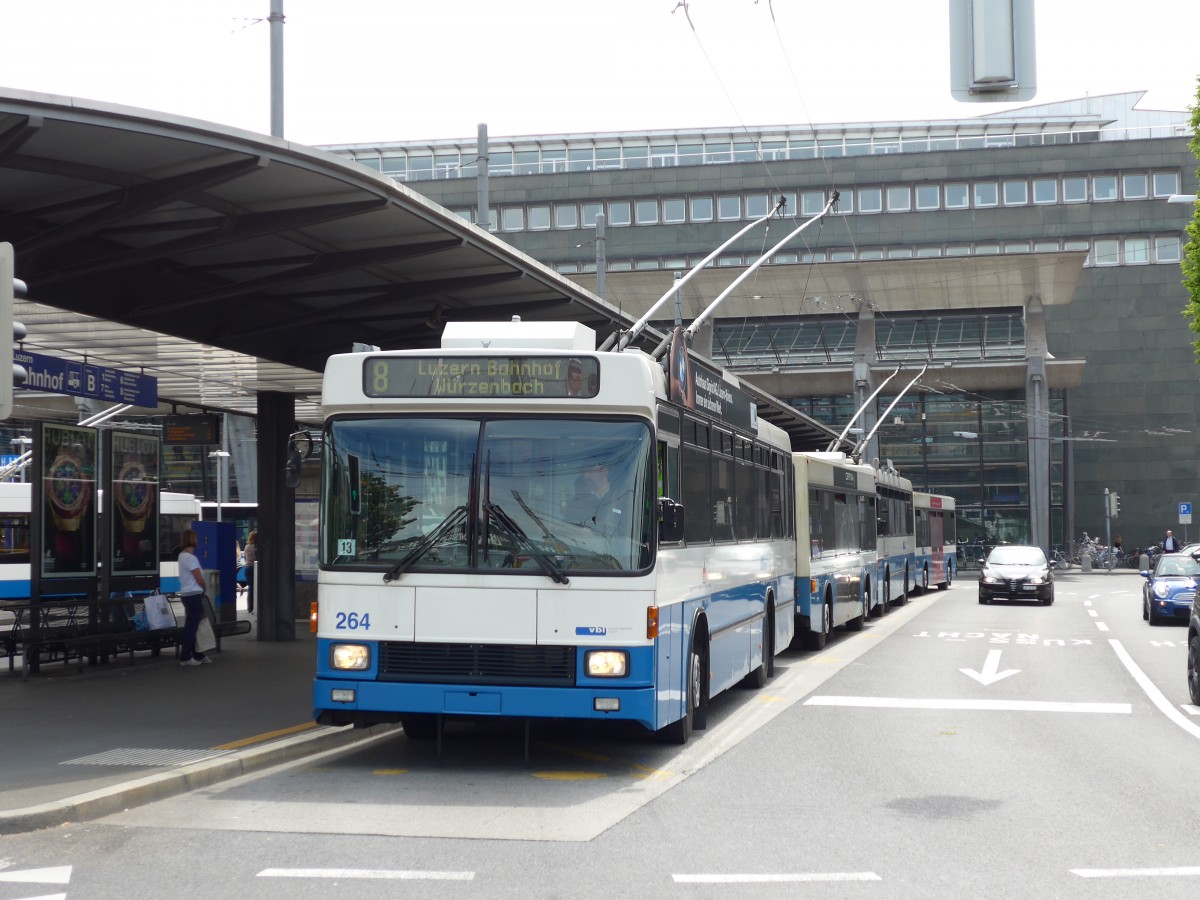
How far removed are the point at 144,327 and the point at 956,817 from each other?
1107cm

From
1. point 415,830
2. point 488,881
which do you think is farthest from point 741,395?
point 488,881

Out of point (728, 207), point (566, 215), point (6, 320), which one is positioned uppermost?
point (728, 207)

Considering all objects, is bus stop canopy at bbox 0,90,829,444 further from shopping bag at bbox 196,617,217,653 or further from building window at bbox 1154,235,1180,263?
building window at bbox 1154,235,1180,263

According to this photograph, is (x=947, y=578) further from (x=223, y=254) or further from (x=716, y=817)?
(x=716, y=817)

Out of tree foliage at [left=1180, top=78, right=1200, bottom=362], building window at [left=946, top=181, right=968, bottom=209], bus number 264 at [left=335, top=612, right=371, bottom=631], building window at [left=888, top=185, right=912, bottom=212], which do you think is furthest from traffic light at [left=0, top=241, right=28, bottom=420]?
building window at [left=946, top=181, right=968, bottom=209]

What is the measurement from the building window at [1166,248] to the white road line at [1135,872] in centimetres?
5997

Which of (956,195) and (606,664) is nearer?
(606,664)

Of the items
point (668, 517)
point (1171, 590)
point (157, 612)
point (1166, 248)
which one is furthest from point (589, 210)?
point (668, 517)

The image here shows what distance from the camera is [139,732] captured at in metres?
11.6

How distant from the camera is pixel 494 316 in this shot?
63.0 feet

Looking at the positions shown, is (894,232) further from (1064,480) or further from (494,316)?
(494,316)

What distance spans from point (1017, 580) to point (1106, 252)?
32.4 m

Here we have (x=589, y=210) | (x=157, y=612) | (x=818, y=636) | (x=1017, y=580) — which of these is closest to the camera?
(x=157, y=612)

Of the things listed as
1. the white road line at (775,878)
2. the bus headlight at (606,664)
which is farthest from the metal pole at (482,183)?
the white road line at (775,878)
